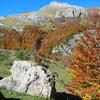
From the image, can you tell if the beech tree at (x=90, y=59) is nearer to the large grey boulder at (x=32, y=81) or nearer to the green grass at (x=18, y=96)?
the large grey boulder at (x=32, y=81)

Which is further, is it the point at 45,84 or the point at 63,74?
the point at 63,74

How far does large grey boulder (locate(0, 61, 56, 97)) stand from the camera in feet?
99.1

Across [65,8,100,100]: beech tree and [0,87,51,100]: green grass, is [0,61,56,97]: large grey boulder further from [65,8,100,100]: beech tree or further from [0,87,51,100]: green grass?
[65,8,100,100]: beech tree

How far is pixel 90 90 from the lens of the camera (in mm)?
26891

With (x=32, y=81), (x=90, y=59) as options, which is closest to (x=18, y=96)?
(x=32, y=81)

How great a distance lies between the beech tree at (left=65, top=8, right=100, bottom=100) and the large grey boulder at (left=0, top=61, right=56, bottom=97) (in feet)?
12.0

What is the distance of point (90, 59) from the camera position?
28516 mm

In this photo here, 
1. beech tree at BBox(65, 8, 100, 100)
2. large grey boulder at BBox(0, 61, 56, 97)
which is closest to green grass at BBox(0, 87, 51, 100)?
large grey boulder at BBox(0, 61, 56, 97)

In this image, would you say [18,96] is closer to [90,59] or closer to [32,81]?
[32,81]

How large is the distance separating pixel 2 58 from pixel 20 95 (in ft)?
121

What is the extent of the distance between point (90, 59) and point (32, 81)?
808cm

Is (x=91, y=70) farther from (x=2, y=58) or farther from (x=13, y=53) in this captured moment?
(x=13, y=53)

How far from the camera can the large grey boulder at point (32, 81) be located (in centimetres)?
3020

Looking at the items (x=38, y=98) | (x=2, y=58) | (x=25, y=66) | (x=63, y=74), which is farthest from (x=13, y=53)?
(x=38, y=98)
